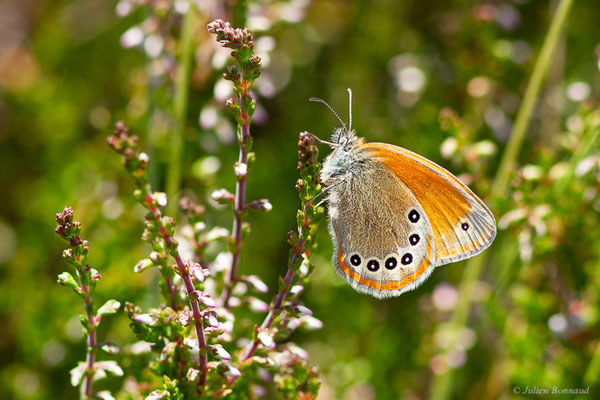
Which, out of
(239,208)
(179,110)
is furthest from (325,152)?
(239,208)

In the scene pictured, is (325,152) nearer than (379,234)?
No

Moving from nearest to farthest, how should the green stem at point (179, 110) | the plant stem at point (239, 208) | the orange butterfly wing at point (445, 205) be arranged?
the plant stem at point (239, 208), the orange butterfly wing at point (445, 205), the green stem at point (179, 110)

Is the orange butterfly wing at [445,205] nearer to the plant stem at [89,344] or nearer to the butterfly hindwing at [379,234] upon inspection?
the butterfly hindwing at [379,234]

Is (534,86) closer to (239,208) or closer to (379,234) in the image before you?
(379,234)

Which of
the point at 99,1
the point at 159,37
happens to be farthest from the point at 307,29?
the point at 159,37

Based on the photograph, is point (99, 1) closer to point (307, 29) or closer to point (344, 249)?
point (307, 29)

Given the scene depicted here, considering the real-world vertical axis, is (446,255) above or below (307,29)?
below

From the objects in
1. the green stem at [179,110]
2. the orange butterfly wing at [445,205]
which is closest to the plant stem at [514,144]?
the orange butterfly wing at [445,205]
